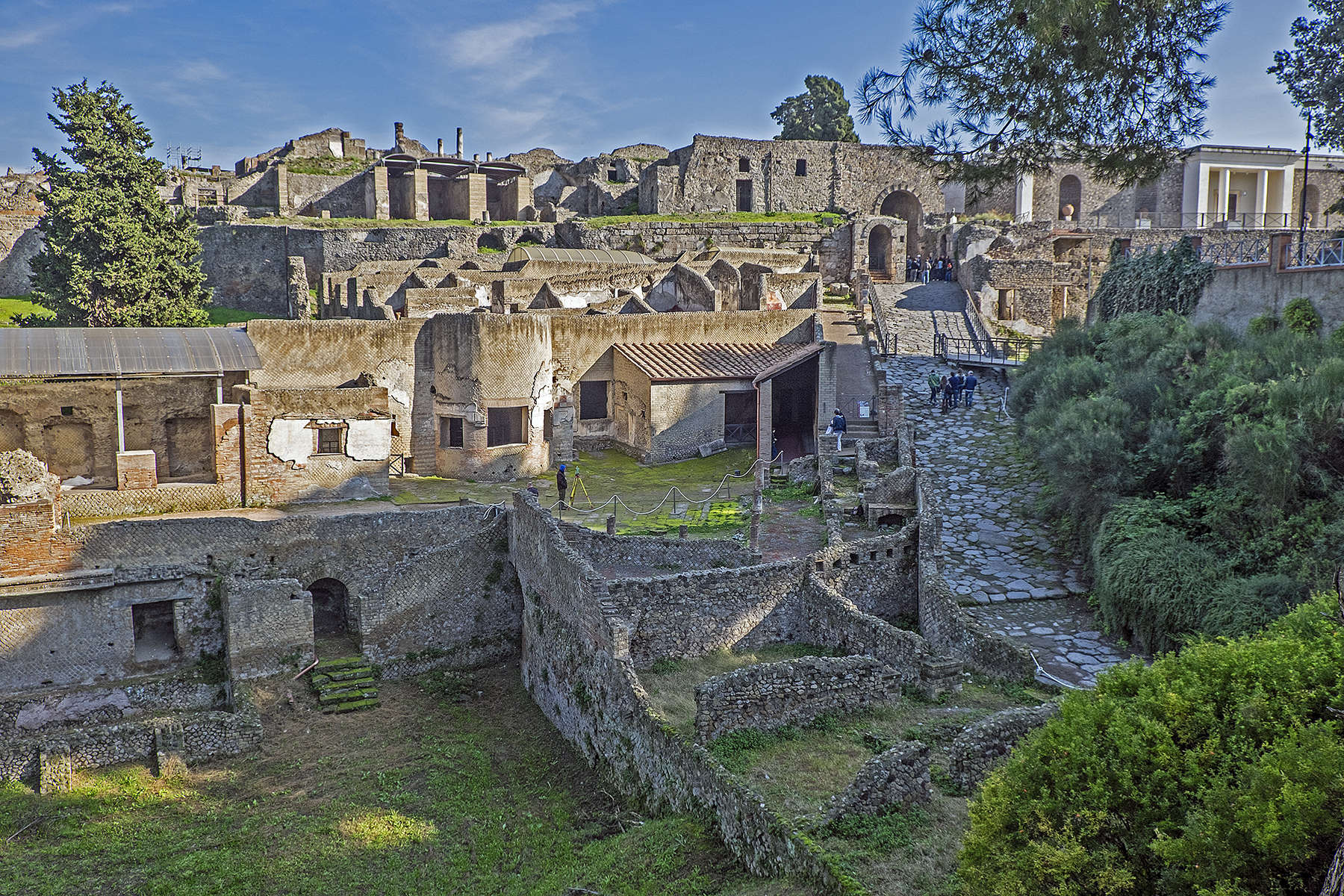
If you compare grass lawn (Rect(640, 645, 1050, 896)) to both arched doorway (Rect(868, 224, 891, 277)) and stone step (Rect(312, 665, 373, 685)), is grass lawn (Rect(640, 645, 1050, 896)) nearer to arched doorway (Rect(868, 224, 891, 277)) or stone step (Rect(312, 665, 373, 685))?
stone step (Rect(312, 665, 373, 685))

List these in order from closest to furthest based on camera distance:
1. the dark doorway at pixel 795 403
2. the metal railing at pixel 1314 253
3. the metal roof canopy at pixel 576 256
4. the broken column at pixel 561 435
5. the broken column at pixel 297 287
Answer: the metal railing at pixel 1314 253 → the broken column at pixel 561 435 → the dark doorway at pixel 795 403 → the metal roof canopy at pixel 576 256 → the broken column at pixel 297 287

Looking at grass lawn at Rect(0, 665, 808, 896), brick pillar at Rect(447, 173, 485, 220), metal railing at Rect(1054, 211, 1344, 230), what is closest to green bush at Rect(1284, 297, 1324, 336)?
grass lawn at Rect(0, 665, 808, 896)

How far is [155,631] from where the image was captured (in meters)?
19.3

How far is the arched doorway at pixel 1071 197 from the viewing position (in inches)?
1823

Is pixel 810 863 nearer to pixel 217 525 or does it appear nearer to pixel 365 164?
pixel 217 525

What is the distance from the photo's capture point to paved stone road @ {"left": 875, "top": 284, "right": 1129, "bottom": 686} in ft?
43.4

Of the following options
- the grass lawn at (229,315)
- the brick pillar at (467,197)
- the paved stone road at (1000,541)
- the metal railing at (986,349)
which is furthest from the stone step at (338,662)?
the brick pillar at (467,197)

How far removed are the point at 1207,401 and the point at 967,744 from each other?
680 centimetres

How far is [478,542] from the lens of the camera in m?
20.3

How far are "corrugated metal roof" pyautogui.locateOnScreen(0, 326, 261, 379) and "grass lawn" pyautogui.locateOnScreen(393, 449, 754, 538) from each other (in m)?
4.23

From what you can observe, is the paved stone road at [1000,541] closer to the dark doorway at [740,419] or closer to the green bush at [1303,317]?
the dark doorway at [740,419]

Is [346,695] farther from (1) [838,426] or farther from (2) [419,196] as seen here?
(2) [419,196]

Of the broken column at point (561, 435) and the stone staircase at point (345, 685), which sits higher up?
the broken column at point (561, 435)

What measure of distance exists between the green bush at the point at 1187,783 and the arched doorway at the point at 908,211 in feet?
132
